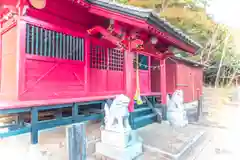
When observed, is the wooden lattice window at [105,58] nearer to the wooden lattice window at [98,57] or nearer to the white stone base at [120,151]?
the wooden lattice window at [98,57]

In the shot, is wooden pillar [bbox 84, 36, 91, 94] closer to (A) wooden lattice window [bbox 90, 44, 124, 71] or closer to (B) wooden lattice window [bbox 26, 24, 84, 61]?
(B) wooden lattice window [bbox 26, 24, 84, 61]

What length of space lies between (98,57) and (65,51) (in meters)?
1.29

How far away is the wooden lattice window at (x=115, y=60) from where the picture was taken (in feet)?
20.3

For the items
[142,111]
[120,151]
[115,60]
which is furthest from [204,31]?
A: [120,151]

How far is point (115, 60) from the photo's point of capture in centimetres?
641

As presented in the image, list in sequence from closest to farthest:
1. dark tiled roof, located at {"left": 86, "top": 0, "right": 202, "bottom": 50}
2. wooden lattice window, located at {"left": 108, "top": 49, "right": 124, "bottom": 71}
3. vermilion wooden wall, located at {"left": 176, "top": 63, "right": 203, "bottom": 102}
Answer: dark tiled roof, located at {"left": 86, "top": 0, "right": 202, "bottom": 50}, wooden lattice window, located at {"left": 108, "top": 49, "right": 124, "bottom": 71}, vermilion wooden wall, located at {"left": 176, "top": 63, "right": 203, "bottom": 102}

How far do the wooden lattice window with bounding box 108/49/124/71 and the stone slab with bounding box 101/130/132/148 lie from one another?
2.81 meters

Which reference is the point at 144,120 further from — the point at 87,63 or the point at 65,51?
the point at 65,51

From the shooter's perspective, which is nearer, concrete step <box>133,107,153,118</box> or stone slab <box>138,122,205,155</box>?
stone slab <box>138,122,205,155</box>

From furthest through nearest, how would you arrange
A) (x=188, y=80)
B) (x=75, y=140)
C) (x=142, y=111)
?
(x=188, y=80) < (x=142, y=111) < (x=75, y=140)

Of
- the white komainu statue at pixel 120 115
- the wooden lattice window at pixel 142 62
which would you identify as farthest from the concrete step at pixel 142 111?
the wooden lattice window at pixel 142 62

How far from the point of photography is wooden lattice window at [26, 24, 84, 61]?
4.00 m

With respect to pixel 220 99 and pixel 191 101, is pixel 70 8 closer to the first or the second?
pixel 191 101

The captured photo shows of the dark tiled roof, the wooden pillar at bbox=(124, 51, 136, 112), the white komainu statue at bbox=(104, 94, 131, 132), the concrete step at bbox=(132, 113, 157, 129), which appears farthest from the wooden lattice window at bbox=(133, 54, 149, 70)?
the white komainu statue at bbox=(104, 94, 131, 132)
